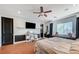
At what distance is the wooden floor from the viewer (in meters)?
1.86

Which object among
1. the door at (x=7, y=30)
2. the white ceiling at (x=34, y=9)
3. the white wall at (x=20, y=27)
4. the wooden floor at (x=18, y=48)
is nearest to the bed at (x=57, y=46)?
the wooden floor at (x=18, y=48)

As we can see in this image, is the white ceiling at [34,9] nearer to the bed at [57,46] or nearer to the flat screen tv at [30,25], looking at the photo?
the flat screen tv at [30,25]

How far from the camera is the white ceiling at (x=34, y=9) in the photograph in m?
1.77

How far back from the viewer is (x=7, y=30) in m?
2.00

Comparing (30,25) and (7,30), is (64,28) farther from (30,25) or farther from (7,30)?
(7,30)

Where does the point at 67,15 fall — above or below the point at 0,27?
above

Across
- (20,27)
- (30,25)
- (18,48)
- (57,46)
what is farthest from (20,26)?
(57,46)

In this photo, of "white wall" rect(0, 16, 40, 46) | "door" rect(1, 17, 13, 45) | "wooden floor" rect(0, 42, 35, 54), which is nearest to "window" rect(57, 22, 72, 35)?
"white wall" rect(0, 16, 40, 46)

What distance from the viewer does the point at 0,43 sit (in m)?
1.97
